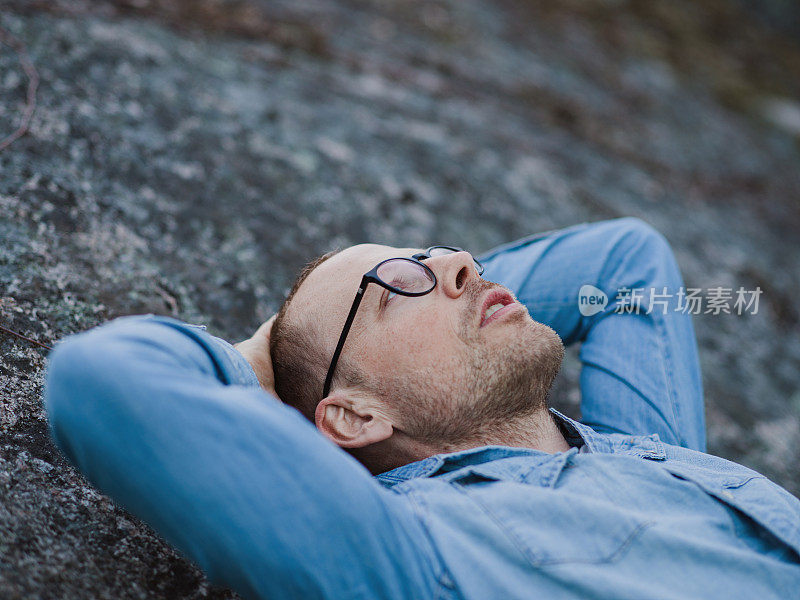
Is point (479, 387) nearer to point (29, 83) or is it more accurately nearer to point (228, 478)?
point (228, 478)

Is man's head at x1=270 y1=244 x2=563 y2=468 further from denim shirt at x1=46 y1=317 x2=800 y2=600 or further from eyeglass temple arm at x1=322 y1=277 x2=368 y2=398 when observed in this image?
denim shirt at x1=46 y1=317 x2=800 y2=600

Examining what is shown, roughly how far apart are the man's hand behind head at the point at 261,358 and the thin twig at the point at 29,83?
1328mm

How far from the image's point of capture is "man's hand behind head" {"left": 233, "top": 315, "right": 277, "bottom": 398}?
2.05 m

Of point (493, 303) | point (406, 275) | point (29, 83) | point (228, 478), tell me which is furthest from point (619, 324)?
point (29, 83)

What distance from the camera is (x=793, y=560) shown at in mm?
1636

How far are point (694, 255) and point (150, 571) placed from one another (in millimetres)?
3308

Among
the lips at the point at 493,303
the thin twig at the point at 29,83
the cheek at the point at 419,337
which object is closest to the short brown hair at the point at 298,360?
the cheek at the point at 419,337

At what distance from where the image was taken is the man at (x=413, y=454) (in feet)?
4.22

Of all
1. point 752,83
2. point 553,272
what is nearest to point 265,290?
point 553,272

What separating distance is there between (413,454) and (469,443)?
0.16 m

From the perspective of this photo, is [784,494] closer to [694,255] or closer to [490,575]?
[490,575]

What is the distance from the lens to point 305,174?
3.31 meters

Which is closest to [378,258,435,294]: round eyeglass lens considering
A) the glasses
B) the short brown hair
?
the glasses

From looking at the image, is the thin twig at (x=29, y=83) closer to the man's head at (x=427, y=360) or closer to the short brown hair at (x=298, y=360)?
the short brown hair at (x=298, y=360)
